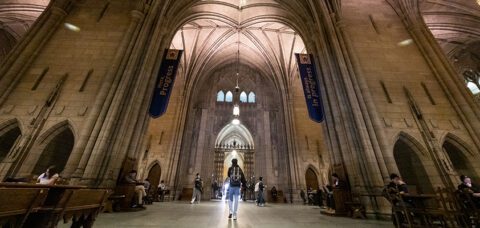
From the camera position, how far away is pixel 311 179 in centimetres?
1800

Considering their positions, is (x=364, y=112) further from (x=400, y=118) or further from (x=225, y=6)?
(x=225, y=6)

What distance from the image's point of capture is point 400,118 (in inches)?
336

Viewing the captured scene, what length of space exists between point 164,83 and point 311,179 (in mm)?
14775

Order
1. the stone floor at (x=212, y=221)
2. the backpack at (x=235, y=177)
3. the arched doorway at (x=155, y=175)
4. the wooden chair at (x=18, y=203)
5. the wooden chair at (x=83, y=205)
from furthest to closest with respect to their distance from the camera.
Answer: the arched doorway at (x=155, y=175), the backpack at (x=235, y=177), the stone floor at (x=212, y=221), the wooden chair at (x=83, y=205), the wooden chair at (x=18, y=203)

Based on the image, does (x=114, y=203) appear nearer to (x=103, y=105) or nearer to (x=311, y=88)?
(x=103, y=105)

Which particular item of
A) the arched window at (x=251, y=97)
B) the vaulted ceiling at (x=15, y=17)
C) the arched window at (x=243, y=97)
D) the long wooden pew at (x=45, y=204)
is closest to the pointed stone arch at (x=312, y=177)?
the arched window at (x=251, y=97)

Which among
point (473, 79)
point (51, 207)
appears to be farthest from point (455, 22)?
point (51, 207)

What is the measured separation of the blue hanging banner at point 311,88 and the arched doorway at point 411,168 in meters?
3.72

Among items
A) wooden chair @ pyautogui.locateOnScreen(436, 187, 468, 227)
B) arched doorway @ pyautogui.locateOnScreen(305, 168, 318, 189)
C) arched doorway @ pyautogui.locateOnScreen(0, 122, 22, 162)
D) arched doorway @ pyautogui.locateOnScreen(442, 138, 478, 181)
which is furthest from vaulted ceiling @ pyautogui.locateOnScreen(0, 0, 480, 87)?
wooden chair @ pyautogui.locateOnScreen(436, 187, 468, 227)

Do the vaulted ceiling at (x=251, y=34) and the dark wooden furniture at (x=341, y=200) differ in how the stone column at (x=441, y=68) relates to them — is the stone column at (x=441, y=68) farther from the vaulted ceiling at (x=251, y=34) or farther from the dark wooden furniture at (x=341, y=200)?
the dark wooden furniture at (x=341, y=200)

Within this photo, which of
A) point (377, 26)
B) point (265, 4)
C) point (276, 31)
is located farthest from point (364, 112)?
point (276, 31)

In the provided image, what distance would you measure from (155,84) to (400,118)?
1182 cm

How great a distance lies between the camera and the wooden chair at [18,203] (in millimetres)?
1622

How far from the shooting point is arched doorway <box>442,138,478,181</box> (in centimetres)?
794
